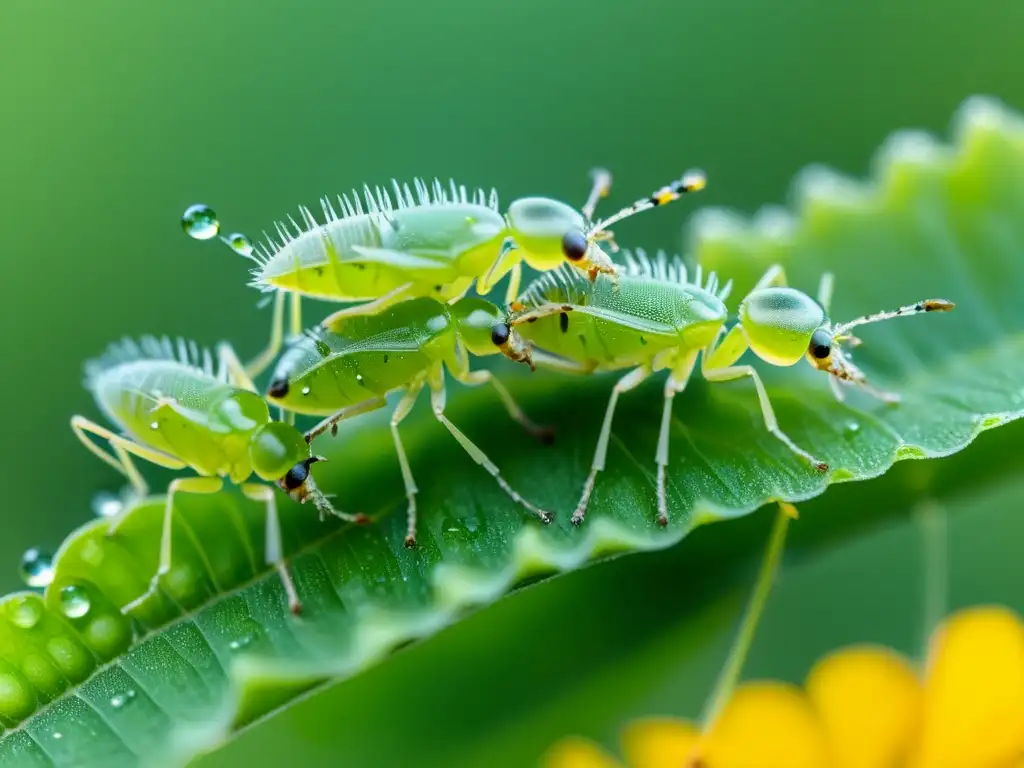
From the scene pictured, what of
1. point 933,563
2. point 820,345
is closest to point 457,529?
point 820,345

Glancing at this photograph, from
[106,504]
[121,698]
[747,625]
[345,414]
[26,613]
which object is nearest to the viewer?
[121,698]

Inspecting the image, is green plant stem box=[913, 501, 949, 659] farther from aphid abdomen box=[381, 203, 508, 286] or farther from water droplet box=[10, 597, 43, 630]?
water droplet box=[10, 597, 43, 630]

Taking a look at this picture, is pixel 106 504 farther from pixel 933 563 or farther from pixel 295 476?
pixel 933 563

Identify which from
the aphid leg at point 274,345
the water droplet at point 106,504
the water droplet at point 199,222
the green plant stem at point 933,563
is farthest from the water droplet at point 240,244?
the green plant stem at point 933,563

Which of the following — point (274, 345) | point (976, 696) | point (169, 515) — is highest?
point (274, 345)

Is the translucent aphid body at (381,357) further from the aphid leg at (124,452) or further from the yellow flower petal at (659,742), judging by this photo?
the yellow flower petal at (659,742)
